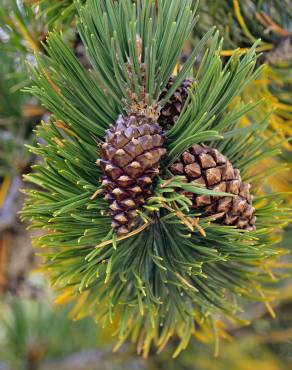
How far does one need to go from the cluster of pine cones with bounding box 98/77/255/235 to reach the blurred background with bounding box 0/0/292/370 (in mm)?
Result: 77

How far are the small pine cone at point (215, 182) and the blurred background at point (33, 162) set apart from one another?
0.22 feet

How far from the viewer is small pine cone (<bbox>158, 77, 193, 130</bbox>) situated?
0.44 metres

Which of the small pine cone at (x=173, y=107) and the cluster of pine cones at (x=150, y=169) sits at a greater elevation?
the small pine cone at (x=173, y=107)

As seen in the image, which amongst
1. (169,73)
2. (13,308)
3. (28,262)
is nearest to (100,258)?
(169,73)

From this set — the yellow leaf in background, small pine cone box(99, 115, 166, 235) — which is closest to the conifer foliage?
small pine cone box(99, 115, 166, 235)

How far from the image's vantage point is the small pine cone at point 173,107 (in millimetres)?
435

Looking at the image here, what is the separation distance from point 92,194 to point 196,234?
0.10 m

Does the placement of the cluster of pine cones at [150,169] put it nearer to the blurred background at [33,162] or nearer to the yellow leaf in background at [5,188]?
the blurred background at [33,162]

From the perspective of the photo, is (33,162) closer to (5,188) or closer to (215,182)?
(5,188)

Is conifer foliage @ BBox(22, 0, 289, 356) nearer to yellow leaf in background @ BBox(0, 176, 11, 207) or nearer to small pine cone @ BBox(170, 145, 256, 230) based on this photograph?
small pine cone @ BBox(170, 145, 256, 230)

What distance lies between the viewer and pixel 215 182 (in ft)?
1.37

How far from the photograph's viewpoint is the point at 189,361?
39.2 inches

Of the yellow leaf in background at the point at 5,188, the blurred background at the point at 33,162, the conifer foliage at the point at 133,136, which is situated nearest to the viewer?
the conifer foliage at the point at 133,136

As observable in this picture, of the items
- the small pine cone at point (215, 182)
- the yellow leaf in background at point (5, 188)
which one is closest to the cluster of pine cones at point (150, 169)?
the small pine cone at point (215, 182)
